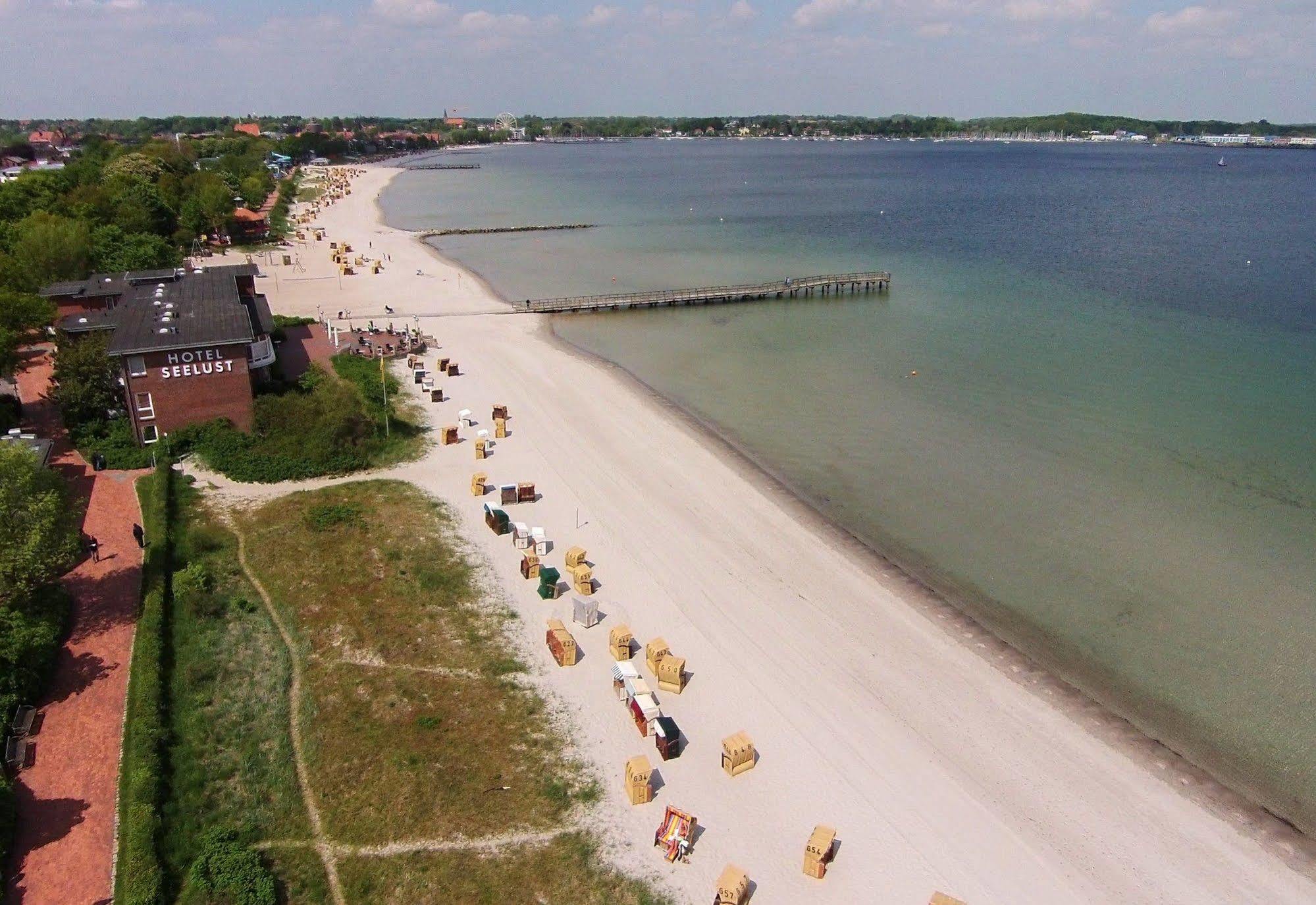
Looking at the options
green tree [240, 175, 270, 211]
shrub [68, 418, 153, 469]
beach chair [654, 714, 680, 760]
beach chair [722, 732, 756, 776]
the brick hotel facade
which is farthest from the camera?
green tree [240, 175, 270, 211]

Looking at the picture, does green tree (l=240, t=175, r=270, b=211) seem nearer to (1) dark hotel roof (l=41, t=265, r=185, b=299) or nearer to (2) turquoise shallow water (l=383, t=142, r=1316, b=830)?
(2) turquoise shallow water (l=383, t=142, r=1316, b=830)

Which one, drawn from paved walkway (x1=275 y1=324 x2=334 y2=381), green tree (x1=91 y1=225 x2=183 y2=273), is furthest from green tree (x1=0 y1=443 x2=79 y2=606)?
green tree (x1=91 y1=225 x2=183 y2=273)

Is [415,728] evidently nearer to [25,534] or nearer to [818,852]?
[818,852]

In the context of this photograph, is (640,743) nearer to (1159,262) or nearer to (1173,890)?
(1173,890)

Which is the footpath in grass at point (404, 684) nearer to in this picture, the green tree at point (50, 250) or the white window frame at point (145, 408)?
the white window frame at point (145, 408)

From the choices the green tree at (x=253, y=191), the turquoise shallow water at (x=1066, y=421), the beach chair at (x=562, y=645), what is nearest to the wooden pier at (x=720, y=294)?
the turquoise shallow water at (x=1066, y=421)

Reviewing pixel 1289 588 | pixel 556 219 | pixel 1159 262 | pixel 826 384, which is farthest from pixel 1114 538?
pixel 556 219
